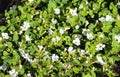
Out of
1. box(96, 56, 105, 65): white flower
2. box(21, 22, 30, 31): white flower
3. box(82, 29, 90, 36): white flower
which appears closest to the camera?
box(96, 56, 105, 65): white flower

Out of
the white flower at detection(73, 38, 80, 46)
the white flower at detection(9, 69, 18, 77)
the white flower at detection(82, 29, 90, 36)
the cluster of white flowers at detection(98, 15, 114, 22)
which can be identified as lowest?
the white flower at detection(9, 69, 18, 77)

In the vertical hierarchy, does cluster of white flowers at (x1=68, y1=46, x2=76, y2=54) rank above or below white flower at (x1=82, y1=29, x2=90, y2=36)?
below

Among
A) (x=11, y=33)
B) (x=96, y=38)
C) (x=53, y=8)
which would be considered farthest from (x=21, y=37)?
(x=96, y=38)

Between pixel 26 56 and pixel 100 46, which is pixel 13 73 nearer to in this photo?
pixel 26 56

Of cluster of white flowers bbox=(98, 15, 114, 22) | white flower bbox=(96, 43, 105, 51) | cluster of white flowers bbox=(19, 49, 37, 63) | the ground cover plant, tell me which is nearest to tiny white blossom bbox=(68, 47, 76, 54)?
the ground cover plant

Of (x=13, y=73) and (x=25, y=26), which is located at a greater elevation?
(x=25, y=26)

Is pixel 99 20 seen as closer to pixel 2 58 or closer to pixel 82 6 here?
pixel 82 6

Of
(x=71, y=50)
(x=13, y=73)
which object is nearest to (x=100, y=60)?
(x=71, y=50)

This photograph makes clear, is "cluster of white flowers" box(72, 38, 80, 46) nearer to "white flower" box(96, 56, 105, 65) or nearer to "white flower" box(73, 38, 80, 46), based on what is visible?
"white flower" box(73, 38, 80, 46)
